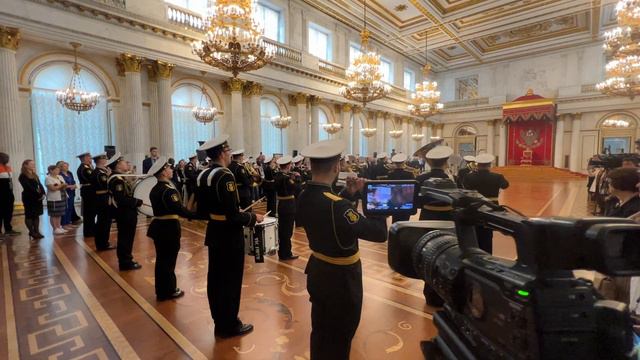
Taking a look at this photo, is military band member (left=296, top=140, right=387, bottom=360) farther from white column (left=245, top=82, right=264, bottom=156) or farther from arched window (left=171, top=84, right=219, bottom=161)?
white column (left=245, top=82, right=264, bottom=156)

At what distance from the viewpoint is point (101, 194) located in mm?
5242

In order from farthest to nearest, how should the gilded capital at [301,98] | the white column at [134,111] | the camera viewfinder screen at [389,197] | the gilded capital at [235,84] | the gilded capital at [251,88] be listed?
the gilded capital at [301,98]
the gilded capital at [251,88]
the gilded capital at [235,84]
the white column at [134,111]
the camera viewfinder screen at [389,197]

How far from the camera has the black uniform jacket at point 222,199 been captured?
8.65 feet

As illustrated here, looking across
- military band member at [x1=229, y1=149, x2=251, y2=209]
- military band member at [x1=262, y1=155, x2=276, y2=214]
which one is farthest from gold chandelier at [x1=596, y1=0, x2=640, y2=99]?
military band member at [x1=229, y1=149, x2=251, y2=209]

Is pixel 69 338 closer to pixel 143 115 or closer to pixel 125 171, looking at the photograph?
pixel 125 171

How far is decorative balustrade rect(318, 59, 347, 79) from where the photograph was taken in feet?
47.5

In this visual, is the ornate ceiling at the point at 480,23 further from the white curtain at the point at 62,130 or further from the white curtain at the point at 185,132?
the white curtain at the point at 62,130

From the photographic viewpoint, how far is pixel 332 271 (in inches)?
72.4

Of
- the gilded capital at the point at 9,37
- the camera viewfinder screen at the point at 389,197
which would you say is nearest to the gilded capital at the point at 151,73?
the gilded capital at the point at 9,37

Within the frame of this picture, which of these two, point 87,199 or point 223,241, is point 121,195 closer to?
point 87,199

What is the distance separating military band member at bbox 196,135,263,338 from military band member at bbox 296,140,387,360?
99 centimetres

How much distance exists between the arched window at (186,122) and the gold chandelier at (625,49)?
12.0 metres

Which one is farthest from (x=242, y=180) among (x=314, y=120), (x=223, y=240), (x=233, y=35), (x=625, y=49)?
(x=314, y=120)

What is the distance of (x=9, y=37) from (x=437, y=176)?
9.55 metres
